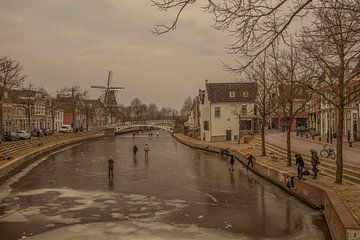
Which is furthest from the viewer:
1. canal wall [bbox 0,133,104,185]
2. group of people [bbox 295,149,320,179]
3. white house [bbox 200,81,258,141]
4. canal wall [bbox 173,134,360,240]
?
white house [bbox 200,81,258,141]

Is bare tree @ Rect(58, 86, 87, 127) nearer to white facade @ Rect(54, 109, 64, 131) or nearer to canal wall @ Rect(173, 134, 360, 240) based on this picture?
white facade @ Rect(54, 109, 64, 131)

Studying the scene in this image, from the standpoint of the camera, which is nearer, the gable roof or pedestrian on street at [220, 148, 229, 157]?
pedestrian on street at [220, 148, 229, 157]

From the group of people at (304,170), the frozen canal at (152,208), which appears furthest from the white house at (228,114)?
the group of people at (304,170)

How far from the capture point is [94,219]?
827 inches

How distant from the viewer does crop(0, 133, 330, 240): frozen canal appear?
18875 millimetres

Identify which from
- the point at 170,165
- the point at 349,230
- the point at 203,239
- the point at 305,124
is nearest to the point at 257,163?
the point at 170,165

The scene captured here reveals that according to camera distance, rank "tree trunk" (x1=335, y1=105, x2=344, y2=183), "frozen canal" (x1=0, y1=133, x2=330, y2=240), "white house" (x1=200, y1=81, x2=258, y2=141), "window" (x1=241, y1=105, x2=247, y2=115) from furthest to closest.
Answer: "white house" (x1=200, y1=81, x2=258, y2=141), "window" (x1=241, y1=105, x2=247, y2=115), "tree trunk" (x1=335, y1=105, x2=344, y2=183), "frozen canal" (x1=0, y1=133, x2=330, y2=240)

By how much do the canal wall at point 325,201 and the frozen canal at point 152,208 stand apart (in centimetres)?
54

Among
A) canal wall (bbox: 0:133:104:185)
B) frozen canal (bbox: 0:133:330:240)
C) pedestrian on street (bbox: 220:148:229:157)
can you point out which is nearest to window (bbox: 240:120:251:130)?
pedestrian on street (bbox: 220:148:229:157)

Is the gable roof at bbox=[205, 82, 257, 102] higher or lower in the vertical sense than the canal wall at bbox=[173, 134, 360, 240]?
higher

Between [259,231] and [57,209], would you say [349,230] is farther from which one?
[57,209]

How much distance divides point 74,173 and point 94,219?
63.3ft

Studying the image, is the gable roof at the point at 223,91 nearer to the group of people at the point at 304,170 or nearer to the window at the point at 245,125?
the window at the point at 245,125

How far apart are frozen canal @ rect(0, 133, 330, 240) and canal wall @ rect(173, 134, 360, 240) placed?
543 mm
